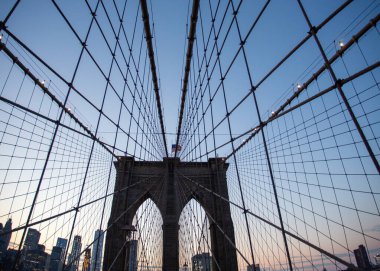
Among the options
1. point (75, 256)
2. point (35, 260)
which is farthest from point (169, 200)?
point (35, 260)

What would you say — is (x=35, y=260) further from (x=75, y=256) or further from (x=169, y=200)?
(x=169, y=200)

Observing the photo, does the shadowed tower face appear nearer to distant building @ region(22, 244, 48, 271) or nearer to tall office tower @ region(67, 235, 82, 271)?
tall office tower @ region(67, 235, 82, 271)

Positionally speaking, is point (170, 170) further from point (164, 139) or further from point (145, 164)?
point (164, 139)

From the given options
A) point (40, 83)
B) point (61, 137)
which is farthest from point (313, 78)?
point (61, 137)

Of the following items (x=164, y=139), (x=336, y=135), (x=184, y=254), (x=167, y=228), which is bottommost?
(x=184, y=254)

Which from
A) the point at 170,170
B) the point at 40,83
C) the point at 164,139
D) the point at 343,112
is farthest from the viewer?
the point at 164,139

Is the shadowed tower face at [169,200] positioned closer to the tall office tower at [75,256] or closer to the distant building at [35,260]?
the tall office tower at [75,256]

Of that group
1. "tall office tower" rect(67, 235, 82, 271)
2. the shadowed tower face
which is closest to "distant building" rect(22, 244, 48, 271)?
"tall office tower" rect(67, 235, 82, 271)

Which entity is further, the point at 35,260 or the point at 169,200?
the point at 35,260

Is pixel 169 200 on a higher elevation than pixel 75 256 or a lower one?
higher

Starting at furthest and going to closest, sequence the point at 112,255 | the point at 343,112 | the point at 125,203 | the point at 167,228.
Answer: the point at 125,203
the point at 167,228
the point at 112,255
the point at 343,112
